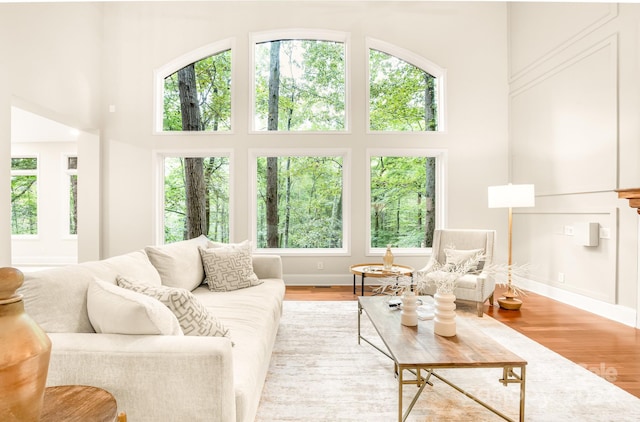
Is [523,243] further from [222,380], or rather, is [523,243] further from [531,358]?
[222,380]

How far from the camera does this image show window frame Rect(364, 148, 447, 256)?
5.30m

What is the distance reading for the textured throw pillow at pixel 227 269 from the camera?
285 cm

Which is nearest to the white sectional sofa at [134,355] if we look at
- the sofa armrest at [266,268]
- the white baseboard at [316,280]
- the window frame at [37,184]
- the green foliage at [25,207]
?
the sofa armrest at [266,268]

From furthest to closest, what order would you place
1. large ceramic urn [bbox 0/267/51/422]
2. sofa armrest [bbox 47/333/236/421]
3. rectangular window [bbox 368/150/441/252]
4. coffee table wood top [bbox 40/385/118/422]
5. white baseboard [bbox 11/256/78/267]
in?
white baseboard [bbox 11/256/78/267]
rectangular window [bbox 368/150/441/252]
sofa armrest [bbox 47/333/236/421]
coffee table wood top [bbox 40/385/118/422]
large ceramic urn [bbox 0/267/51/422]

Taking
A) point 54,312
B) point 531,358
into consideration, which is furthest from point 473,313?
point 54,312

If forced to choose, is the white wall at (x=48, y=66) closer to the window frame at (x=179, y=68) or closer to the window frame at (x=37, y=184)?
the window frame at (x=179, y=68)

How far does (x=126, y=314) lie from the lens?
1.26m

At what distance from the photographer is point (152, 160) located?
5.31 meters

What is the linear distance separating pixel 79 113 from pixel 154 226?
188 cm

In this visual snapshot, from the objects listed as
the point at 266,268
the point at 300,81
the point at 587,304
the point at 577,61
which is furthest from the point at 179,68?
the point at 587,304

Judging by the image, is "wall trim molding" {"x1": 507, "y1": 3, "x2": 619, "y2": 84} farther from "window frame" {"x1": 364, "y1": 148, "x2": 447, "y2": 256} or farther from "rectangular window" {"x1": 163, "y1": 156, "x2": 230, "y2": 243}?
"rectangular window" {"x1": 163, "y1": 156, "x2": 230, "y2": 243}

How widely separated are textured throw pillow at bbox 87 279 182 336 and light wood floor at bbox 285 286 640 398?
268cm

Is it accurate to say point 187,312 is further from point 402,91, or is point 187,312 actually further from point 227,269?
point 402,91

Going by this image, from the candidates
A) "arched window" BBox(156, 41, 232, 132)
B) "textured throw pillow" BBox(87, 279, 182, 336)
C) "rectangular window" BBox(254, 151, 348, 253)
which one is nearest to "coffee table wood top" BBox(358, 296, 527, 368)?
"textured throw pillow" BBox(87, 279, 182, 336)
